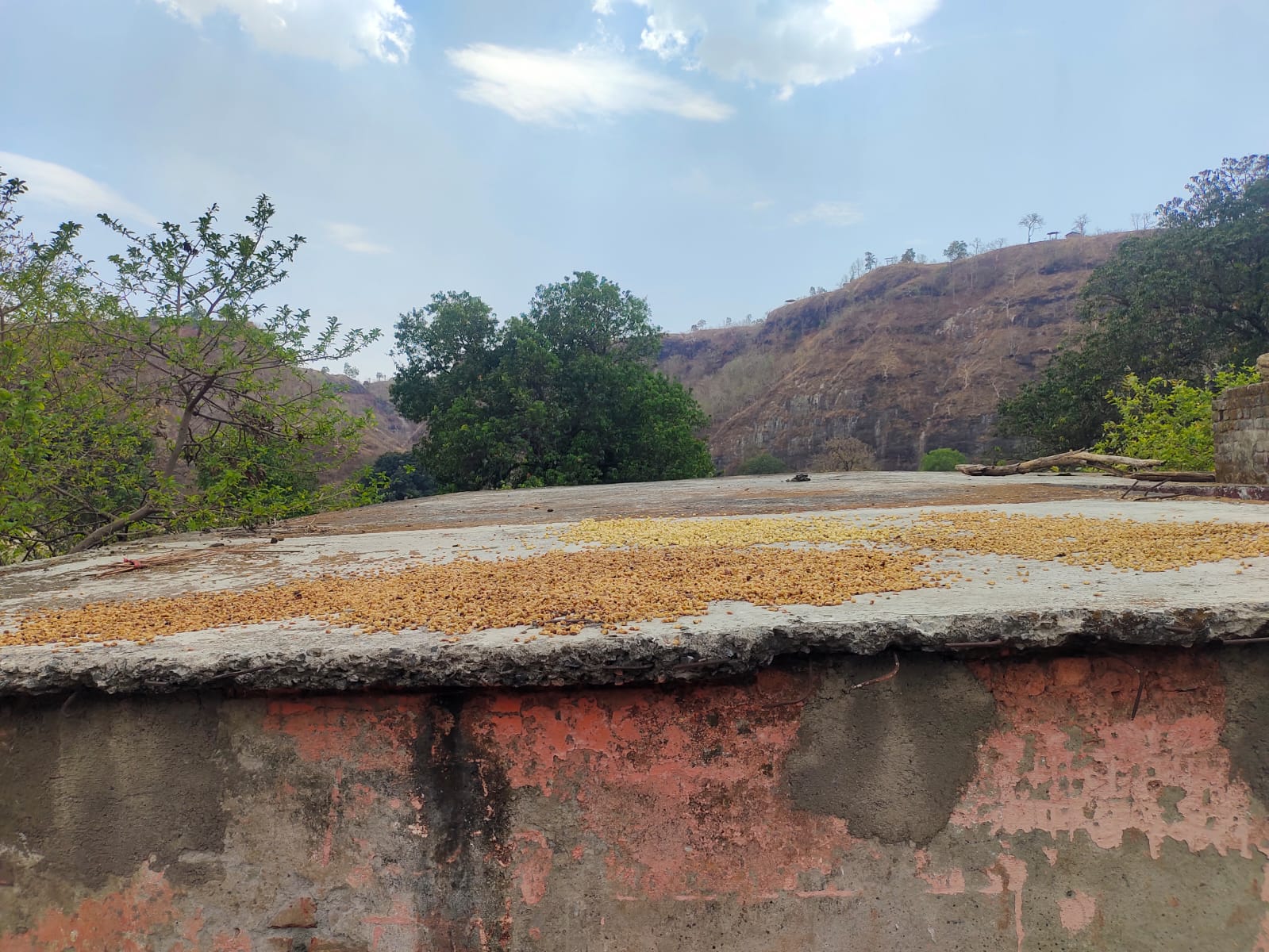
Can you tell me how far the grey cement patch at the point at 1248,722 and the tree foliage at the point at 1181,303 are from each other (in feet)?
55.5

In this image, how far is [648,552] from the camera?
3.36m

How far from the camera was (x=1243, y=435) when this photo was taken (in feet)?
20.2

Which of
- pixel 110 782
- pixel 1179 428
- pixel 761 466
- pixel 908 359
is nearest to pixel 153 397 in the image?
pixel 110 782

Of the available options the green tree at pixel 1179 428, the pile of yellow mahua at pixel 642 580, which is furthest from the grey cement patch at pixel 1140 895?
the green tree at pixel 1179 428

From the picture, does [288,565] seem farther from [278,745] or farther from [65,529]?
[65,529]

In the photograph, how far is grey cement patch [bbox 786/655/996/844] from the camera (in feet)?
6.06

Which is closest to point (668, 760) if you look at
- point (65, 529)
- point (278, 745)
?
point (278, 745)

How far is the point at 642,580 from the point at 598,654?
0.81 meters

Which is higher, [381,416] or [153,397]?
[381,416]

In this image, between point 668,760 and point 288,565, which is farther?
point 288,565

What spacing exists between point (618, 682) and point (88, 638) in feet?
5.06

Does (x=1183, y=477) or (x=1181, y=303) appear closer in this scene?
(x=1183, y=477)

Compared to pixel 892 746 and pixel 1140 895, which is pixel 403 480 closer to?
pixel 892 746

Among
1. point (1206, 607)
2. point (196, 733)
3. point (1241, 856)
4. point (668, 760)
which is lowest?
point (1241, 856)
